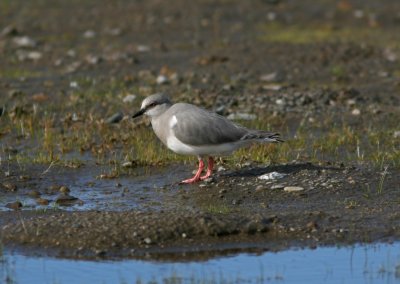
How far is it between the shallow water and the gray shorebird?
249 centimetres

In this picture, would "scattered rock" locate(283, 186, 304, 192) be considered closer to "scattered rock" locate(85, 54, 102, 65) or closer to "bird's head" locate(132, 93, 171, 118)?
"bird's head" locate(132, 93, 171, 118)

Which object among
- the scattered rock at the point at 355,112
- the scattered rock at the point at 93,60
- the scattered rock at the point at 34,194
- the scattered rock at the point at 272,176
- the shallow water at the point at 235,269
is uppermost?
the scattered rock at the point at 93,60

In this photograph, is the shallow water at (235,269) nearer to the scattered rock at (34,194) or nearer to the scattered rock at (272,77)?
the scattered rock at (34,194)

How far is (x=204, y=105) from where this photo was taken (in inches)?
615

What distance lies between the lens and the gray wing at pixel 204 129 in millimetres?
11391

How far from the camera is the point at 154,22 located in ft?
79.5

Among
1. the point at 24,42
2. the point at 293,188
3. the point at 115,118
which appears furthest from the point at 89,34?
the point at 293,188

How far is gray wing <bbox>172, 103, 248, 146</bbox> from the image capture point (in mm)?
11391

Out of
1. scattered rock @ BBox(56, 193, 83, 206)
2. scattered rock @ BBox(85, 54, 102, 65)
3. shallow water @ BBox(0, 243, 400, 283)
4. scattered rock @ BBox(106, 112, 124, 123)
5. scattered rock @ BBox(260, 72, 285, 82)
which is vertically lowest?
shallow water @ BBox(0, 243, 400, 283)

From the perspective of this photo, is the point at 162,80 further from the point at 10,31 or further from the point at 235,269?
the point at 235,269

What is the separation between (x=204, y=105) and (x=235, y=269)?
712cm

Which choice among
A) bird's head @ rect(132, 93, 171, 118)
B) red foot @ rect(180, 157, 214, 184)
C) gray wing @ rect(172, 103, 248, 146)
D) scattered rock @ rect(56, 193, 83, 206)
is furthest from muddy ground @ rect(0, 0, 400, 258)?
bird's head @ rect(132, 93, 171, 118)

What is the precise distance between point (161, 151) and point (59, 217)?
3.29 meters

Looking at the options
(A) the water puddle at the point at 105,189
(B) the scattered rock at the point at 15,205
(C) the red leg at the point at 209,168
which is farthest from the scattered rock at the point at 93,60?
(B) the scattered rock at the point at 15,205
